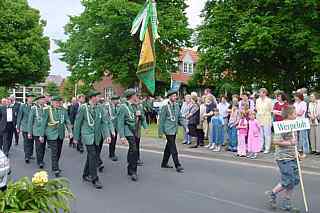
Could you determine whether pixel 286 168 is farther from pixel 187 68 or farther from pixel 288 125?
pixel 187 68

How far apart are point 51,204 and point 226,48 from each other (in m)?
26.1

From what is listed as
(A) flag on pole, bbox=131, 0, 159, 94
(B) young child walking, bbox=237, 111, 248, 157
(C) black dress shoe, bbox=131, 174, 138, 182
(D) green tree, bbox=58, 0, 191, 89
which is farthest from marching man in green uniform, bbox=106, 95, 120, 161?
(D) green tree, bbox=58, 0, 191, 89

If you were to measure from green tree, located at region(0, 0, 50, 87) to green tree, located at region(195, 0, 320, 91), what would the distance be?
21.8m

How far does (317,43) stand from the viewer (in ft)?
82.1

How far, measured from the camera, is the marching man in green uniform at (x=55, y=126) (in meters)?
10.5

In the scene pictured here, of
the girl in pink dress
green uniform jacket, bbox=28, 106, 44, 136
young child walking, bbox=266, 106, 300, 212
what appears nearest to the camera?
young child walking, bbox=266, 106, 300, 212

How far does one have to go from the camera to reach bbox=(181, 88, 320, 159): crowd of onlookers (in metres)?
13.0

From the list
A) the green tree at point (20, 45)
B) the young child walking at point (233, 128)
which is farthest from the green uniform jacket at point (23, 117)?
the green tree at point (20, 45)

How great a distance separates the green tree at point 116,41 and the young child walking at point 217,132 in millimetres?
21252

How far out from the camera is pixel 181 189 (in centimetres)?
877

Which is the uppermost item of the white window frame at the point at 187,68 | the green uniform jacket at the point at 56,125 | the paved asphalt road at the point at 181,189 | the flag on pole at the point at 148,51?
the white window frame at the point at 187,68

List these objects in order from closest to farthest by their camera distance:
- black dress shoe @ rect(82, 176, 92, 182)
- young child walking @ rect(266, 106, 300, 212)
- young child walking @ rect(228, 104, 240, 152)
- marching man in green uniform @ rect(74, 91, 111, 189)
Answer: young child walking @ rect(266, 106, 300, 212)
marching man in green uniform @ rect(74, 91, 111, 189)
black dress shoe @ rect(82, 176, 92, 182)
young child walking @ rect(228, 104, 240, 152)

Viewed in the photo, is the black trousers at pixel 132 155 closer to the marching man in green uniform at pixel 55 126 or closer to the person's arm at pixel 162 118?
the person's arm at pixel 162 118

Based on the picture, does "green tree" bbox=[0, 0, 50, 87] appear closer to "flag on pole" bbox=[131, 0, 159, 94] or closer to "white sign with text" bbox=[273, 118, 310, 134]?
"flag on pole" bbox=[131, 0, 159, 94]
